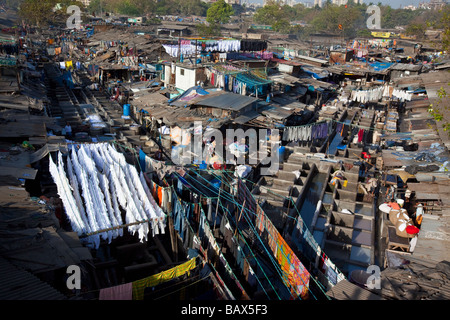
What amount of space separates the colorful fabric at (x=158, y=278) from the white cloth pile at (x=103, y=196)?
245cm

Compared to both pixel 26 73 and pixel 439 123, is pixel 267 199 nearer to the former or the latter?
pixel 439 123

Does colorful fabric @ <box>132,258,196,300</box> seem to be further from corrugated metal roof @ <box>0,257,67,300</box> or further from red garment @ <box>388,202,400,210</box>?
red garment @ <box>388,202,400,210</box>

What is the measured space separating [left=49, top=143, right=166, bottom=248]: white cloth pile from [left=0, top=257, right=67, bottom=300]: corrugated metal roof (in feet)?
10.4

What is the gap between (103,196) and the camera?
40.3ft

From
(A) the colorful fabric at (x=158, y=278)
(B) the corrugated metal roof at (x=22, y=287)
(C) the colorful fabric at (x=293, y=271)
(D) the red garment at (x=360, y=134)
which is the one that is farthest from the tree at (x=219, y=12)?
(B) the corrugated metal roof at (x=22, y=287)

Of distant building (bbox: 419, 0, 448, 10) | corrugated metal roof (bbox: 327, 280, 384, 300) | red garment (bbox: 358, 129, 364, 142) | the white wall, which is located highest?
distant building (bbox: 419, 0, 448, 10)

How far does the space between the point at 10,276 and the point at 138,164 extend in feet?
28.7

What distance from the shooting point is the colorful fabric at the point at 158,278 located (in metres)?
8.71

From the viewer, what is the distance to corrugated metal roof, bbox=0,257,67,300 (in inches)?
269

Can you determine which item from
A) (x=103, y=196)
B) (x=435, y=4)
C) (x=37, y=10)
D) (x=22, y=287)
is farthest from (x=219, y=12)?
(x=435, y=4)

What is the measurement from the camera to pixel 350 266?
1368 cm

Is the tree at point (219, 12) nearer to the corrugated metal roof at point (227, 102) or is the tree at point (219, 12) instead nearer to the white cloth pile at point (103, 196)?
the corrugated metal roof at point (227, 102)

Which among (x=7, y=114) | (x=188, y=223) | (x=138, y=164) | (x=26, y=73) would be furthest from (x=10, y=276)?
(x=26, y=73)

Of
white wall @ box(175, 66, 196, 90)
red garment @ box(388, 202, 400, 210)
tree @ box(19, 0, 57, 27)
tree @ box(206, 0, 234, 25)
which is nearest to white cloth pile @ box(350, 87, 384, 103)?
white wall @ box(175, 66, 196, 90)
